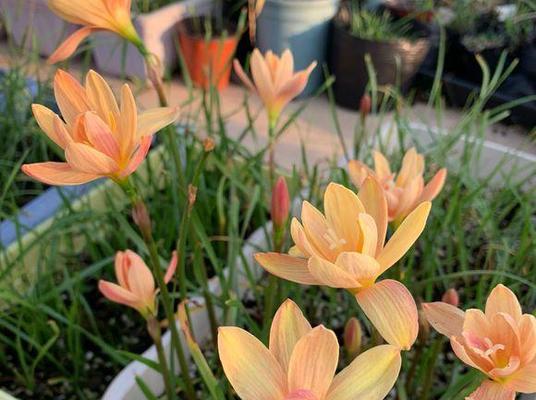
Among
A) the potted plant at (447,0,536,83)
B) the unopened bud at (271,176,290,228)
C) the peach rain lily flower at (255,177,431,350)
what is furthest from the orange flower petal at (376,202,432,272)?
the potted plant at (447,0,536,83)

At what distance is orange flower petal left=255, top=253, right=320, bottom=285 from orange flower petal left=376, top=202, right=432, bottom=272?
0.04 metres

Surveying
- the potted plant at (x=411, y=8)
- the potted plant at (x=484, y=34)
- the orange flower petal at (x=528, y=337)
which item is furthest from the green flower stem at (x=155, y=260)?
the potted plant at (x=411, y=8)

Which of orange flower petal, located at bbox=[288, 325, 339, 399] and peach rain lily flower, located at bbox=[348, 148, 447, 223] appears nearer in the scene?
orange flower petal, located at bbox=[288, 325, 339, 399]

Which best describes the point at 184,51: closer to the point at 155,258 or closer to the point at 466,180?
the point at 466,180

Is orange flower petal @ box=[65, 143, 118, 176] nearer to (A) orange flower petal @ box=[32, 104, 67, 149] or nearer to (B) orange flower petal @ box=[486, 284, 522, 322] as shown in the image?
(A) orange flower petal @ box=[32, 104, 67, 149]

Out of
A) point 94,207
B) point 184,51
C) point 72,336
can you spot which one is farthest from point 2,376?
Answer: point 184,51

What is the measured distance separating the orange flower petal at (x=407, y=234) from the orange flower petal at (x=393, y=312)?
0.04ft

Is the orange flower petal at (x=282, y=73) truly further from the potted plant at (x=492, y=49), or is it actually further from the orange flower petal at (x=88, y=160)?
the potted plant at (x=492, y=49)

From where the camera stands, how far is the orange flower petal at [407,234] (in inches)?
12.2

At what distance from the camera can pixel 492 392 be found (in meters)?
0.30

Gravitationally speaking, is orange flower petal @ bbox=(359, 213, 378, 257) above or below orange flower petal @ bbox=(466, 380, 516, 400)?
above

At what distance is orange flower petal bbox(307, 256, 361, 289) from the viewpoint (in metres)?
0.30

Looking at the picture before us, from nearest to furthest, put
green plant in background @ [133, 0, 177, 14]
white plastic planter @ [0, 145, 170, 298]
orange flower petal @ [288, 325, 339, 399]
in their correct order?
1. orange flower petal @ [288, 325, 339, 399]
2. white plastic planter @ [0, 145, 170, 298]
3. green plant in background @ [133, 0, 177, 14]

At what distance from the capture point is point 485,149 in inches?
33.8
